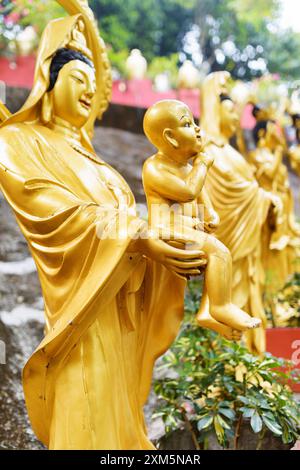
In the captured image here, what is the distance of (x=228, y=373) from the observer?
3025 millimetres

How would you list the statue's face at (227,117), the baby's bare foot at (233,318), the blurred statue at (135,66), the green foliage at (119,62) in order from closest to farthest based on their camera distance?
the baby's bare foot at (233,318) < the statue's face at (227,117) < the blurred statue at (135,66) < the green foliage at (119,62)

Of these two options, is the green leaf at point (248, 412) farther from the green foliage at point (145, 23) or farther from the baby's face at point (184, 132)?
the green foliage at point (145, 23)

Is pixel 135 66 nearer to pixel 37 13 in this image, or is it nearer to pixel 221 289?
pixel 37 13

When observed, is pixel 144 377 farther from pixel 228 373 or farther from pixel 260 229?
pixel 260 229

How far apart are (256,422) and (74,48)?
1.61m

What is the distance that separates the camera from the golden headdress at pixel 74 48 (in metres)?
2.65

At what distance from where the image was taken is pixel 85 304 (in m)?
2.12

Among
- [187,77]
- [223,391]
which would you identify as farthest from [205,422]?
[187,77]

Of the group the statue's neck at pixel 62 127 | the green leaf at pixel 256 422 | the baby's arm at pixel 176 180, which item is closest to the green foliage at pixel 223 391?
the green leaf at pixel 256 422

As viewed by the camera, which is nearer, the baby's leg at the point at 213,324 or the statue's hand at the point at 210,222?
the baby's leg at the point at 213,324

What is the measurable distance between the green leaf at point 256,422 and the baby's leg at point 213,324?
507 millimetres

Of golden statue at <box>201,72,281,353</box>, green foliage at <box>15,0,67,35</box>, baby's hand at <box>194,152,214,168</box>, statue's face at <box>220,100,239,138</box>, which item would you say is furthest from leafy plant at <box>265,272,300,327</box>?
green foliage at <box>15,0,67,35</box>

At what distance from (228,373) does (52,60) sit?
152cm

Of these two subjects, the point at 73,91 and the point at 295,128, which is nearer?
the point at 73,91
